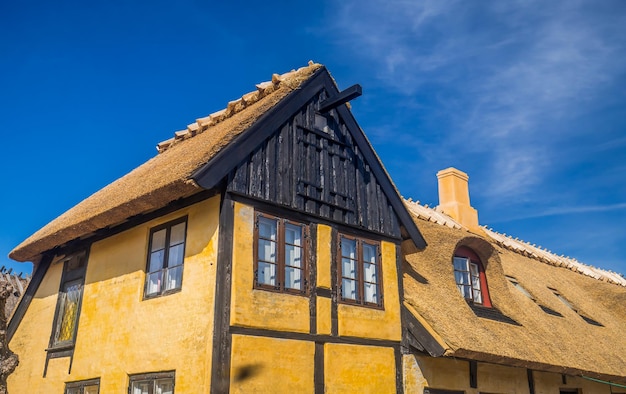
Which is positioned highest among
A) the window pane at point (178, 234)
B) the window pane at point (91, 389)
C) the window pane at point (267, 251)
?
the window pane at point (178, 234)

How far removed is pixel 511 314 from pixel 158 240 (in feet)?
27.8

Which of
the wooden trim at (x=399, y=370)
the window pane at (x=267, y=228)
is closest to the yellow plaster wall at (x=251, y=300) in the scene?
the window pane at (x=267, y=228)

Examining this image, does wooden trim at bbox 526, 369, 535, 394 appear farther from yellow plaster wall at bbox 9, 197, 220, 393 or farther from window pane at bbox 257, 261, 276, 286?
yellow plaster wall at bbox 9, 197, 220, 393

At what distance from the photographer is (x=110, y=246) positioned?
38.4 feet

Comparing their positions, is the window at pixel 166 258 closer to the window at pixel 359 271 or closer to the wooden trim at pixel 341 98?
the window at pixel 359 271

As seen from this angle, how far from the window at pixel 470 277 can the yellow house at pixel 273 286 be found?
0.05 metres

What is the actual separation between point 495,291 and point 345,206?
18.2 feet

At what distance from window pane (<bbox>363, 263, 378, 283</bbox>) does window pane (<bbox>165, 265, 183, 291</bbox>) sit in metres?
3.50

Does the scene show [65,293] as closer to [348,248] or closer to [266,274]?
[266,274]

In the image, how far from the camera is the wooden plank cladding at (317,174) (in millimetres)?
10305

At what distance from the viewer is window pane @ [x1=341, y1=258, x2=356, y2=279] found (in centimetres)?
1123

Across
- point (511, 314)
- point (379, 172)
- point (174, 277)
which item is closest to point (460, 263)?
point (511, 314)

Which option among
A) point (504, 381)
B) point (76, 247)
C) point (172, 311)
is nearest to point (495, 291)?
point (504, 381)

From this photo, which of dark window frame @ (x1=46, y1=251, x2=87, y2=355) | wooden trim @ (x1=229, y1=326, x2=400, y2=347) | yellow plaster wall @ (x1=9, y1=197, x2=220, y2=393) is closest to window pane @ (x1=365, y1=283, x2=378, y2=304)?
wooden trim @ (x1=229, y1=326, x2=400, y2=347)
